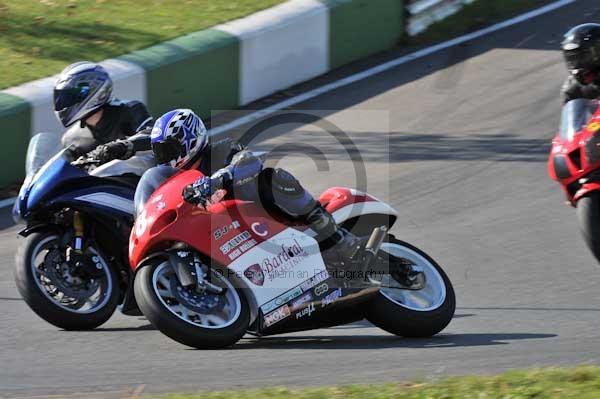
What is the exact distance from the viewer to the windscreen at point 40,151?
24.1ft

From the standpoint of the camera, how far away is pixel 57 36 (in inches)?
499

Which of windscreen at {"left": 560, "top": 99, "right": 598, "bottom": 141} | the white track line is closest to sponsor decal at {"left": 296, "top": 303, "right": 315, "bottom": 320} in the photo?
windscreen at {"left": 560, "top": 99, "right": 598, "bottom": 141}

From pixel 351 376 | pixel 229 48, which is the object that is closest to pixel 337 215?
pixel 351 376

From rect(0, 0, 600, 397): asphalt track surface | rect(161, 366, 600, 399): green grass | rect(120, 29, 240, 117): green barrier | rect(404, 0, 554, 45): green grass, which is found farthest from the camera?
rect(404, 0, 554, 45): green grass

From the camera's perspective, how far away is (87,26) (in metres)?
13.0

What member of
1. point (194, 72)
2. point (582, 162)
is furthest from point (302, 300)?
point (194, 72)

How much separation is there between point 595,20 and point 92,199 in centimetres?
880

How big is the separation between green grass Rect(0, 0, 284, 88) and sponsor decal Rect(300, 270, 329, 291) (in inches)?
216

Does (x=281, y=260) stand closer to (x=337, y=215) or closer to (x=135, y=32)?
(x=337, y=215)

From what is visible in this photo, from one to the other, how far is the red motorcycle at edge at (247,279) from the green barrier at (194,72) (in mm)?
4954

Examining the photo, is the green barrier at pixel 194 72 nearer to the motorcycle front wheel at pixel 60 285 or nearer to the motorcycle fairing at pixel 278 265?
the motorcycle front wheel at pixel 60 285

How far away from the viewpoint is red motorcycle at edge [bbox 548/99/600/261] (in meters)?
7.62

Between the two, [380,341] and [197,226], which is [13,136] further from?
[380,341]

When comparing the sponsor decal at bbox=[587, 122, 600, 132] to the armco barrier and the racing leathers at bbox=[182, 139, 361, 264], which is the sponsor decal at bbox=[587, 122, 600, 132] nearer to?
the racing leathers at bbox=[182, 139, 361, 264]
